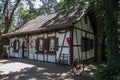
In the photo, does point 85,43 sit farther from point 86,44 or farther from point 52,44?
point 52,44

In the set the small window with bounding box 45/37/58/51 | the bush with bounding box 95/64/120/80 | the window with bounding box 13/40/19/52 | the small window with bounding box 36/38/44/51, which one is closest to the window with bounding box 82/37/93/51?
the small window with bounding box 45/37/58/51

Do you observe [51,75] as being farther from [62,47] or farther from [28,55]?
[28,55]

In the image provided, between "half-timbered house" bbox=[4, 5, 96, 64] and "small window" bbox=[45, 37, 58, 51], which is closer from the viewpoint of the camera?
"half-timbered house" bbox=[4, 5, 96, 64]

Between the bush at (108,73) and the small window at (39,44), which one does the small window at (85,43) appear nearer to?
the small window at (39,44)

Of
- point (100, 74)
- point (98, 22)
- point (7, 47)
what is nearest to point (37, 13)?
point (7, 47)

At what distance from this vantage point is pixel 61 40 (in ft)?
50.8

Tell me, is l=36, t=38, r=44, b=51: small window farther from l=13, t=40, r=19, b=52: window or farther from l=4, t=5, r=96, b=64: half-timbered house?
l=13, t=40, r=19, b=52: window

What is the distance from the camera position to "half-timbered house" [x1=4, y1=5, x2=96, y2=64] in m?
15.0

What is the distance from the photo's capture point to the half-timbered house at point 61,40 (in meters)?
15.0

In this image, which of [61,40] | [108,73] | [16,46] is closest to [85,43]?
[61,40]

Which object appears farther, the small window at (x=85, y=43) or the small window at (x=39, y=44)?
the small window at (x=39, y=44)

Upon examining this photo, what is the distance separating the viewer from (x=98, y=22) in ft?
66.4

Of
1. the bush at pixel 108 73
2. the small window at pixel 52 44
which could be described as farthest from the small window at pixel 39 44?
the bush at pixel 108 73

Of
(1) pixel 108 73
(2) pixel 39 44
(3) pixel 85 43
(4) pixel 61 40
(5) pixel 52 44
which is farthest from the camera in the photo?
(2) pixel 39 44
